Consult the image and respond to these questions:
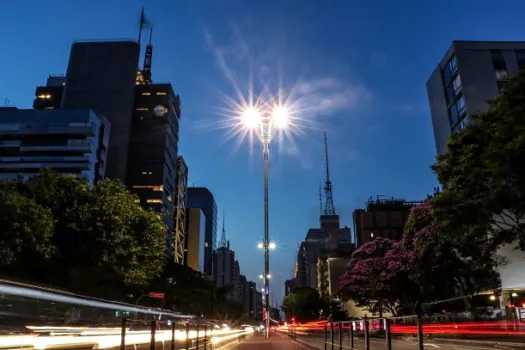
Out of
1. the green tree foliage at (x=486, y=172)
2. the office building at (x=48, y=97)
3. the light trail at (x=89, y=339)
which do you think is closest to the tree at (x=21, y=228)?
the light trail at (x=89, y=339)

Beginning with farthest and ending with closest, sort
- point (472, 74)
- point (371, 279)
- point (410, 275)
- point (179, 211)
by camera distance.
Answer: point (179, 211)
point (371, 279)
point (472, 74)
point (410, 275)

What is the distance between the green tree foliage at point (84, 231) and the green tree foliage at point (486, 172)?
1911cm

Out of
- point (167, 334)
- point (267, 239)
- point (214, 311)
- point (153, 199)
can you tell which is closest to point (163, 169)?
point (153, 199)

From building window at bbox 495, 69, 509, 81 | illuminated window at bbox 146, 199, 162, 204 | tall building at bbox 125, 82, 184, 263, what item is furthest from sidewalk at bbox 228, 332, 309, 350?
tall building at bbox 125, 82, 184, 263

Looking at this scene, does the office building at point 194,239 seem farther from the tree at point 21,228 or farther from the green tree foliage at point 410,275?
the tree at point 21,228

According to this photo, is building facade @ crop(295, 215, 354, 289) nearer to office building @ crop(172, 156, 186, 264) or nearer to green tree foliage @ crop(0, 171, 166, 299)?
office building @ crop(172, 156, 186, 264)

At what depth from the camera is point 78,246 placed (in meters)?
30.0

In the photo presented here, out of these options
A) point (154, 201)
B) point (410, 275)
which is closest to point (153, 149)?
point (154, 201)

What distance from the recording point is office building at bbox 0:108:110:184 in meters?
88.2

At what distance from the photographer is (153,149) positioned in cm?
11462

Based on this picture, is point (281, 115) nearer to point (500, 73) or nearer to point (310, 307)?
point (500, 73)

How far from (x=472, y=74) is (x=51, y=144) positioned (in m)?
72.3

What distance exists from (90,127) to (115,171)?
2176 centimetres

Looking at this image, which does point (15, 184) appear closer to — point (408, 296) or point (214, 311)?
point (408, 296)
